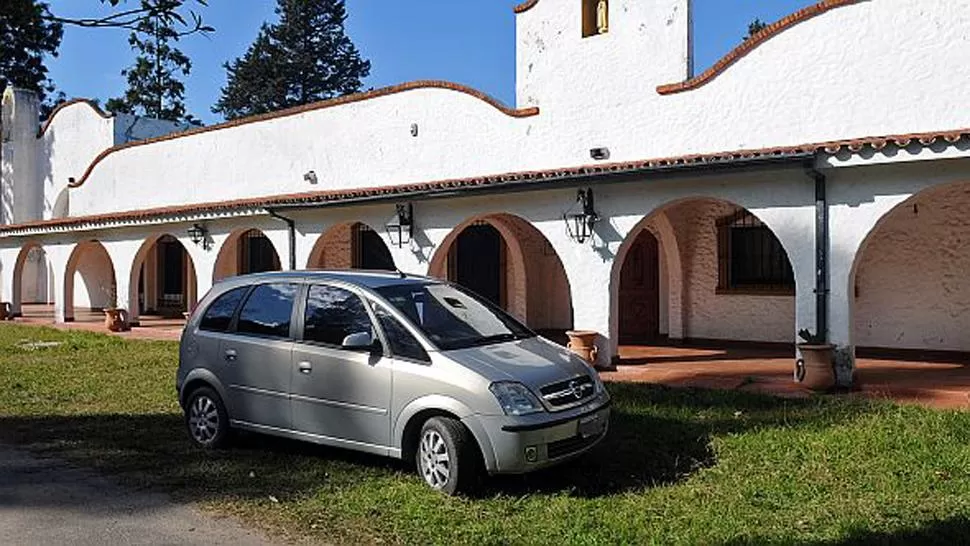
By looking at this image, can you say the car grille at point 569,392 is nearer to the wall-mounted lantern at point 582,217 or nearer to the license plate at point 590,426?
the license plate at point 590,426

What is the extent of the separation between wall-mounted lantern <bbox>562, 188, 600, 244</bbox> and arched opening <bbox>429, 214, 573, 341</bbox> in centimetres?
430

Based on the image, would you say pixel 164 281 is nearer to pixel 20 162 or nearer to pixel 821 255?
pixel 20 162

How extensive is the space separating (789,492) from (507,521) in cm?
202

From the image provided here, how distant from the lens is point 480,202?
13180 mm

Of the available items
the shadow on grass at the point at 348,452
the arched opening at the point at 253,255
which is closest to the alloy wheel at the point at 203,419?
the shadow on grass at the point at 348,452

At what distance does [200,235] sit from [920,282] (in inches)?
540

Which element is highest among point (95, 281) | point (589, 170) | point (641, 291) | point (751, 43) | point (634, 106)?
point (751, 43)

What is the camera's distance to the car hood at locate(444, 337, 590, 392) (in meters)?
5.95

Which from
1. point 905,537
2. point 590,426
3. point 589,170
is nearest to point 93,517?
point 590,426

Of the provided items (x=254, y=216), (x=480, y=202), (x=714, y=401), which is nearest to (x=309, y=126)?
(x=254, y=216)

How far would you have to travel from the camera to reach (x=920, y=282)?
12.3 metres

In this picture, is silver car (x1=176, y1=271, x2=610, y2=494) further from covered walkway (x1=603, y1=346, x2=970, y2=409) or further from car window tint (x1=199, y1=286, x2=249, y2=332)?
covered walkway (x1=603, y1=346, x2=970, y2=409)

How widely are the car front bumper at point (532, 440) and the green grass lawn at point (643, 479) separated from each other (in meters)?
0.25

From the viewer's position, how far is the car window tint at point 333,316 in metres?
6.65
